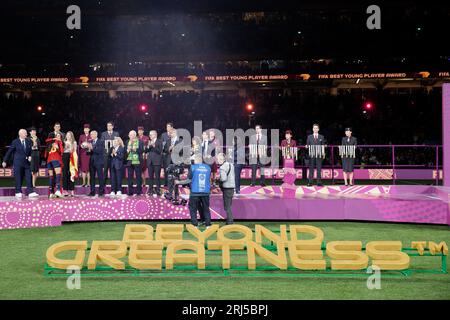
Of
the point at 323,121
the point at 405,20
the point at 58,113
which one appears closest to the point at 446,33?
the point at 405,20

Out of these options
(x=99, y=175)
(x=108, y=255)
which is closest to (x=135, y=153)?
(x=99, y=175)

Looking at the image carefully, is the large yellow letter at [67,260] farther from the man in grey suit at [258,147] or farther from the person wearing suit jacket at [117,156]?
the man in grey suit at [258,147]

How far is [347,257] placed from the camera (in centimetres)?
1050

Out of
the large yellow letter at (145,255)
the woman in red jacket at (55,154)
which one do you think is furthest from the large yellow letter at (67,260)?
the woman in red jacket at (55,154)

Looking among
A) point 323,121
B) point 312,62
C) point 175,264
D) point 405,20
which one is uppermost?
point 405,20

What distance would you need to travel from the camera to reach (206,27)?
41750 mm

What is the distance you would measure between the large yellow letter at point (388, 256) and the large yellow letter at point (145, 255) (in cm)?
355

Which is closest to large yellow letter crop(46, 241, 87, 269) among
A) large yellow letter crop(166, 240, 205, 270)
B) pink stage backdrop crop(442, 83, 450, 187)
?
large yellow letter crop(166, 240, 205, 270)

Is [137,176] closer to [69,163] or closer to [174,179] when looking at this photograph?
[69,163]

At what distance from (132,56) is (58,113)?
5.90 meters

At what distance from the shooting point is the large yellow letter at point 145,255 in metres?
10.2

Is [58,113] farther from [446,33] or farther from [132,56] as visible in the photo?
[446,33]

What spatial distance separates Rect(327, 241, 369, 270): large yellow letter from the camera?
10273 millimetres

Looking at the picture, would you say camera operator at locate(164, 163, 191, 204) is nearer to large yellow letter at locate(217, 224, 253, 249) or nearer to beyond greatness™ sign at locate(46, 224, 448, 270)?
large yellow letter at locate(217, 224, 253, 249)
